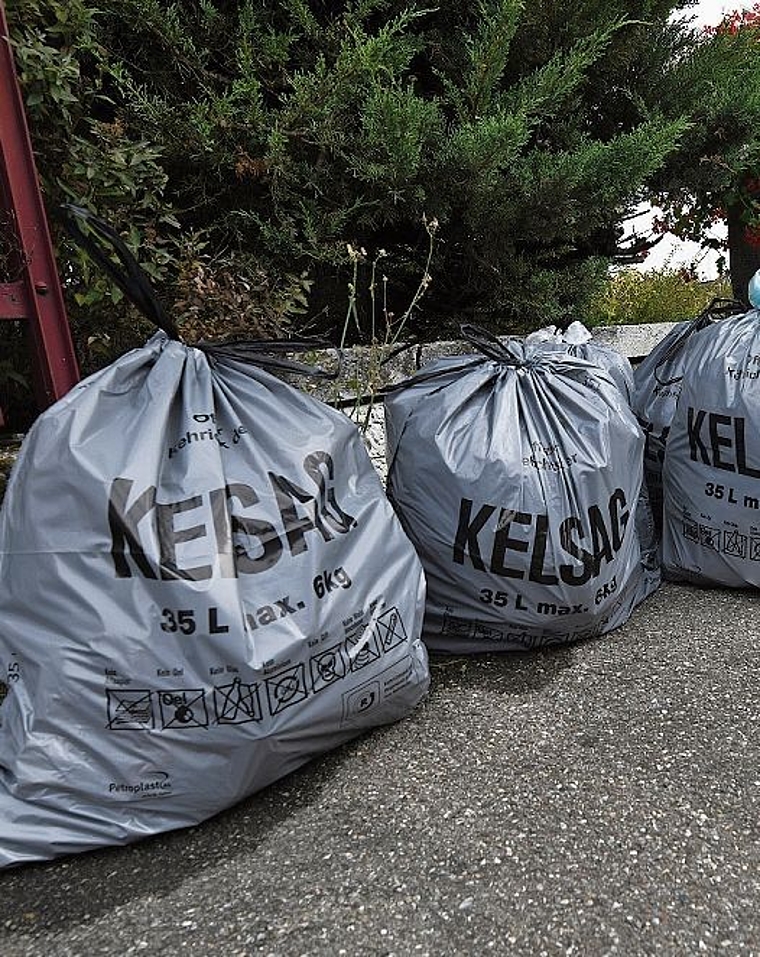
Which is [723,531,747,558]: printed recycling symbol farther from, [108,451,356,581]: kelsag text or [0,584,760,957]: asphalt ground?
[108,451,356,581]: kelsag text

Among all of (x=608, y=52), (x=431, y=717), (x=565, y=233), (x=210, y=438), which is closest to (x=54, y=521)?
(x=210, y=438)

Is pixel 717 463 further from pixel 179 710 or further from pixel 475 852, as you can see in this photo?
pixel 179 710

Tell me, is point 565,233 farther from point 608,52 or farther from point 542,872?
point 542,872

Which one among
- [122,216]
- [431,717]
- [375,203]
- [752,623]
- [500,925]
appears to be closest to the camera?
[500,925]

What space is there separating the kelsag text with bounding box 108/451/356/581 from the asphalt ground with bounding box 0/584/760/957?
0.43 metres

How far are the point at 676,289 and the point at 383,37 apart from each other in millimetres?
2680

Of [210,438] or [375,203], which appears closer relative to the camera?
[210,438]

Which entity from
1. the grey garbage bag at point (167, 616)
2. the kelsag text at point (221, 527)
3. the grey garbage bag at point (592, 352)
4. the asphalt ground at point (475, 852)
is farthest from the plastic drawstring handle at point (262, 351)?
the grey garbage bag at point (592, 352)

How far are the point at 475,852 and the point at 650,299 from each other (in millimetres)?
3678

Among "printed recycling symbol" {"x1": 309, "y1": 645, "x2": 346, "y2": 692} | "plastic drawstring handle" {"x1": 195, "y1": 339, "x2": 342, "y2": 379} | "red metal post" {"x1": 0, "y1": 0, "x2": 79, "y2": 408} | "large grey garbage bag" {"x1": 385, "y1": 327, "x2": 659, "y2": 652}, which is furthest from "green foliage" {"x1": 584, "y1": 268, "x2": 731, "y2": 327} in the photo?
"printed recycling symbol" {"x1": 309, "y1": 645, "x2": 346, "y2": 692}

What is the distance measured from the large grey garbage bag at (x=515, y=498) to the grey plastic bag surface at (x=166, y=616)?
377 mm

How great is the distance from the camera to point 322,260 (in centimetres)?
279

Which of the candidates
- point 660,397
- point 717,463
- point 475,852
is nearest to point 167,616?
point 475,852

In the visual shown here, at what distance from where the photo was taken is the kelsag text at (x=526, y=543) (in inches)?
74.5
